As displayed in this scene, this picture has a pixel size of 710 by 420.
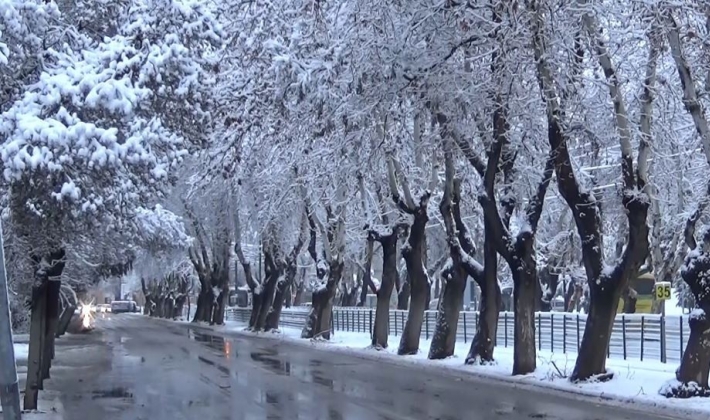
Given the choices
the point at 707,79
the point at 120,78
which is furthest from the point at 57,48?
the point at 707,79

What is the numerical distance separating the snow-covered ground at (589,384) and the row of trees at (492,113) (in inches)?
19.1

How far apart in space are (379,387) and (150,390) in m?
5.05

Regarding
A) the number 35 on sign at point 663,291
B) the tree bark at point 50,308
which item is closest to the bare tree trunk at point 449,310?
the number 35 on sign at point 663,291

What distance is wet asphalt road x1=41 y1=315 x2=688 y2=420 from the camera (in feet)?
53.9

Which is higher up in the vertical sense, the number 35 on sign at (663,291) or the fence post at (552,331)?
the number 35 on sign at (663,291)

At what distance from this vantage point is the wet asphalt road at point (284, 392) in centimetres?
1644

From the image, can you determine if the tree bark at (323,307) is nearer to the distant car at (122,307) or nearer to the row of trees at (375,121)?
the row of trees at (375,121)

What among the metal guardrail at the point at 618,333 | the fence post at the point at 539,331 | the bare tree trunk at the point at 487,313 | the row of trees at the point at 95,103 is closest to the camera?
the row of trees at the point at 95,103

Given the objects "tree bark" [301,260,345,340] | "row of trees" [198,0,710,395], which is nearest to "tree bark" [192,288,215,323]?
"tree bark" [301,260,345,340]

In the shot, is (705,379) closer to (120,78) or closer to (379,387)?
(379,387)

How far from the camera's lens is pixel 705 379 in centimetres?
1744

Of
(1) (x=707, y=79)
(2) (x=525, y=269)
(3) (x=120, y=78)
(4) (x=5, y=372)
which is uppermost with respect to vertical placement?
(1) (x=707, y=79)

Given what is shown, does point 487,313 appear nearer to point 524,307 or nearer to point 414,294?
point 524,307

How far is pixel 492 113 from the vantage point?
2058 centimetres
